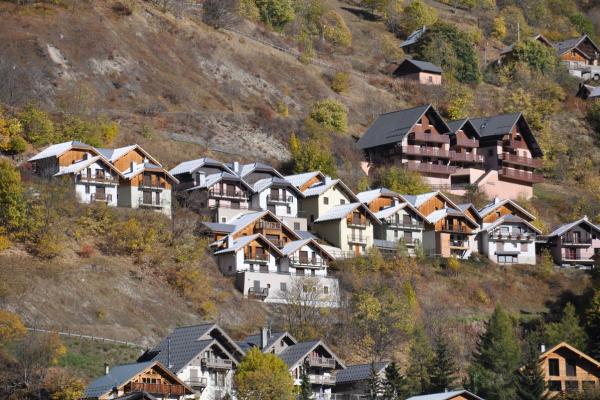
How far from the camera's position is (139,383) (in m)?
70.4

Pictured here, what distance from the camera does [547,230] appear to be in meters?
119

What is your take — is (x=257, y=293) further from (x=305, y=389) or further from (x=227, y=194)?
(x=305, y=389)

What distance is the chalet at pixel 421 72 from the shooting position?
148125mm

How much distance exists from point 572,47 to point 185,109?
62326 millimetres

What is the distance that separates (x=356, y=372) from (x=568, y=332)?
56.5ft

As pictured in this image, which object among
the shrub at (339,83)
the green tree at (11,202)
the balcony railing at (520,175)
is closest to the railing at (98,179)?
the green tree at (11,202)

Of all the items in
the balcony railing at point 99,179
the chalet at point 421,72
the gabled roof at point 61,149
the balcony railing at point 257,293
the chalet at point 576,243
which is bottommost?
the balcony railing at point 257,293

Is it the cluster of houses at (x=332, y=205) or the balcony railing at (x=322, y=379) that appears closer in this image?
the balcony railing at (x=322, y=379)

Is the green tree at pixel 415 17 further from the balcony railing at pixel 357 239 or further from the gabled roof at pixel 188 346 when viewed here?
the gabled roof at pixel 188 346

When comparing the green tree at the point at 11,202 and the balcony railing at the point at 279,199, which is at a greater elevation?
the balcony railing at the point at 279,199

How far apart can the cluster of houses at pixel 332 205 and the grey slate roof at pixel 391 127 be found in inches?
5.8

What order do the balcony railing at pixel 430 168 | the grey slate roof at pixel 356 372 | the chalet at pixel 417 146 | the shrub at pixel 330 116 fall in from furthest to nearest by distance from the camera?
the shrub at pixel 330 116 → the chalet at pixel 417 146 → the balcony railing at pixel 430 168 → the grey slate roof at pixel 356 372

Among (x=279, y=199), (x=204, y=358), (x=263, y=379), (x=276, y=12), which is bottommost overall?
(x=263, y=379)


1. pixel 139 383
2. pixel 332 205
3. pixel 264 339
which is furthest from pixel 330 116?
pixel 139 383
